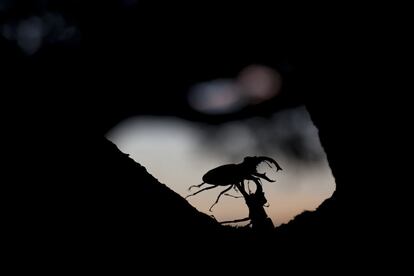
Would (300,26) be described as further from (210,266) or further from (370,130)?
(210,266)

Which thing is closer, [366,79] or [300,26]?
[366,79]

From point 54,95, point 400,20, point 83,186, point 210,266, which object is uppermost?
point 54,95

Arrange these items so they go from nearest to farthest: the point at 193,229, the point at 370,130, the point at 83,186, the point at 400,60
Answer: the point at 400,60 < the point at 370,130 < the point at 83,186 < the point at 193,229

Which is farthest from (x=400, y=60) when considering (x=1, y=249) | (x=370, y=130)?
(x=1, y=249)

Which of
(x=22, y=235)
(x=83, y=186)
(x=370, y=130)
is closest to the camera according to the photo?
(x=370, y=130)

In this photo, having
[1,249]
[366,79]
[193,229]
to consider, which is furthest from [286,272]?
[1,249]

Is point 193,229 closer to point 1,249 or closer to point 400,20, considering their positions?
point 1,249

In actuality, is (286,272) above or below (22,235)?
below
